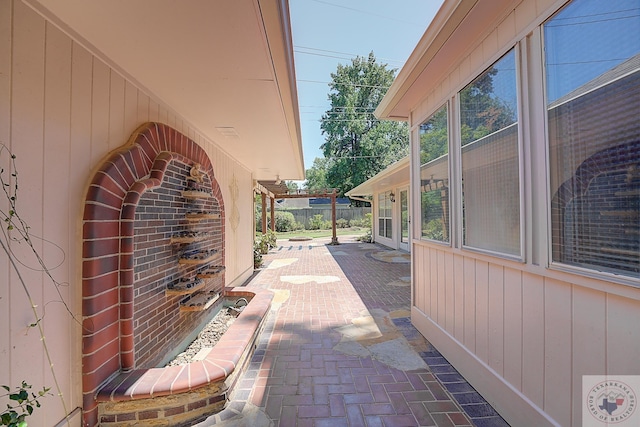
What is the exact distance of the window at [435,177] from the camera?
2682mm

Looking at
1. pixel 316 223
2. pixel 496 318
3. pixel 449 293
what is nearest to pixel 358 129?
pixel 316 223

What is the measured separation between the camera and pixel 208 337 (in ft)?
10.6

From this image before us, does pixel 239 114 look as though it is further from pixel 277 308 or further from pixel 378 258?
pixel 378 258

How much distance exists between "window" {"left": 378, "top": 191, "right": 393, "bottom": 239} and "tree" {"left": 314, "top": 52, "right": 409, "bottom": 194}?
29.2 ft

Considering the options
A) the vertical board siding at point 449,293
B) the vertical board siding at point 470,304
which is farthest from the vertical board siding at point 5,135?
the vertical board siding at point 449,293

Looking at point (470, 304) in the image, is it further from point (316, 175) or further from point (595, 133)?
point (316, 175)

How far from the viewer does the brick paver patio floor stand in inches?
74.7

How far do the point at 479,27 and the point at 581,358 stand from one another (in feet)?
6.99

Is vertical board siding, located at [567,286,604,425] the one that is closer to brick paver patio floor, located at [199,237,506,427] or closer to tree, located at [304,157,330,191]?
A: brick paver patio floor, located at [199,237,506,427]

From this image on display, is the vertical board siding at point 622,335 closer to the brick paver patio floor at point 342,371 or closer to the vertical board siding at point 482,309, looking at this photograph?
the vertical board siding at point 482,309

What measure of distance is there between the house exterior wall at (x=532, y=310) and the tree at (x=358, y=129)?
62.6 feet

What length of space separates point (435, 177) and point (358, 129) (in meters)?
20.5

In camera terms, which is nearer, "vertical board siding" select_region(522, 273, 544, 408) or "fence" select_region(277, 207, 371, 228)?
"vertical board siding" select_region(522, 273, 544, 408)

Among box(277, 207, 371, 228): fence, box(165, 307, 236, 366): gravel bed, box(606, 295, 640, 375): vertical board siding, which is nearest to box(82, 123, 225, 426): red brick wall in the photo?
box(165, 307, 236, 366): gravel bed
